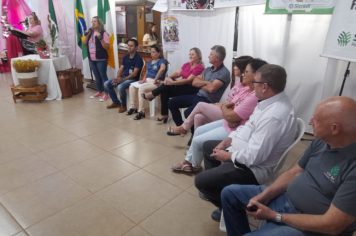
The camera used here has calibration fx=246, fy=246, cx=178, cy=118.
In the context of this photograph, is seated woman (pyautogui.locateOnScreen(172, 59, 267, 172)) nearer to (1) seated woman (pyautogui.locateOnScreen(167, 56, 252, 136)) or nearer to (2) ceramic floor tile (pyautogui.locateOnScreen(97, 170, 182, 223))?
(1) seated woman (pyautogui.locateOnScreen(167, 56, 252, 136))

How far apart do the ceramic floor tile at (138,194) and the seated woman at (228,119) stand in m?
0.28

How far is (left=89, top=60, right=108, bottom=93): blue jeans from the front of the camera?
4645mm

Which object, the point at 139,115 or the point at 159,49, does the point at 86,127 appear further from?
the point at 159,49

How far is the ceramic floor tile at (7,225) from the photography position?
1.66m

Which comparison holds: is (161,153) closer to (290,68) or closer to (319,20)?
(290,68)

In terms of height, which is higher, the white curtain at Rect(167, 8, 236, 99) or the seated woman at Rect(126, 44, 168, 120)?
the white curtain at Rect(167, 8, 236, 99)

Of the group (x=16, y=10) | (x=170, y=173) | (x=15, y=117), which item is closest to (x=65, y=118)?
(x=15, y=117)

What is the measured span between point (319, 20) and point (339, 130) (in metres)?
2.24

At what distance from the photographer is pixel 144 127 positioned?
3.46m

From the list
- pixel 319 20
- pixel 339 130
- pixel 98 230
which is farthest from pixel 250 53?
pixel 98 230

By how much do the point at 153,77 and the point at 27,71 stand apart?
2192 millimetres

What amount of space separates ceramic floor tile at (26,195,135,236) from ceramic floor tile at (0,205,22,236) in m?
0.09

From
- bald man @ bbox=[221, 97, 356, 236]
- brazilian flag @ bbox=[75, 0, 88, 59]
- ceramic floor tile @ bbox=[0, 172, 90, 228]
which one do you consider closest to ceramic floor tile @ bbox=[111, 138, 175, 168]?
ceramic floor tile @ bbox=[0, 172, 90, 228]

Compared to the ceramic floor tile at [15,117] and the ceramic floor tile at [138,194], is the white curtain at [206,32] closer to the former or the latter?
the ceramic floor tile at [138,194]
